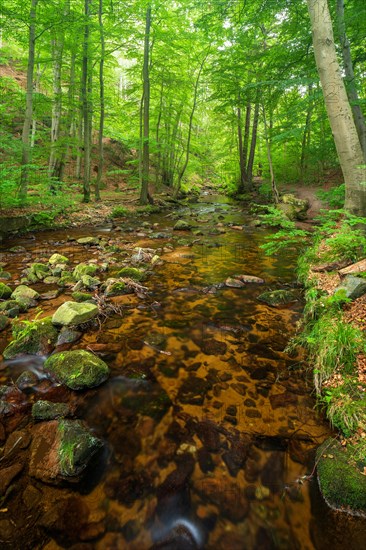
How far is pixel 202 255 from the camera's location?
24.7ft

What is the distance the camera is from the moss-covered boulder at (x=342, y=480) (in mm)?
1771

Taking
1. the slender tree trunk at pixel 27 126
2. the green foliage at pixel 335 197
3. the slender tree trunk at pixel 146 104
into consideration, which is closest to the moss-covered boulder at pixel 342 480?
the green foliage at pixel 335 197

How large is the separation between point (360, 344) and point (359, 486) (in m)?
1.21

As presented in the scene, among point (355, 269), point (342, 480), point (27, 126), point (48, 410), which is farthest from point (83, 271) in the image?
point (27, 126)

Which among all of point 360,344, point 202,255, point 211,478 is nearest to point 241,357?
point 360,344

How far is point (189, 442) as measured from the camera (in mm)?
2299

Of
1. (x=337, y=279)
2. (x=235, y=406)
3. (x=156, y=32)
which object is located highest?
(x=156, y=32)

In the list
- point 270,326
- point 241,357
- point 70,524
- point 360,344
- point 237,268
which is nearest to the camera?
point 70,524

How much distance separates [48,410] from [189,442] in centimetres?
133

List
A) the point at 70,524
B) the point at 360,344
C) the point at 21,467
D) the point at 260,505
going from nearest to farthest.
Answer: the point at 70,524
the point at 260,505
the point at 21,467
the point at 360,344

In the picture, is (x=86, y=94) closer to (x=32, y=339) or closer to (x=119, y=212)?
(x=119, y=212)

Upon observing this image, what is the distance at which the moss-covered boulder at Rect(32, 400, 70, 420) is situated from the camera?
7.91 ft

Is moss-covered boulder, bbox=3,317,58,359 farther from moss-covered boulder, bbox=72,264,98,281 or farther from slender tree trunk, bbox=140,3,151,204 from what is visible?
slender tree trunk, bbox=140,3,151,204

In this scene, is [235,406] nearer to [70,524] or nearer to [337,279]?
[70,524]
